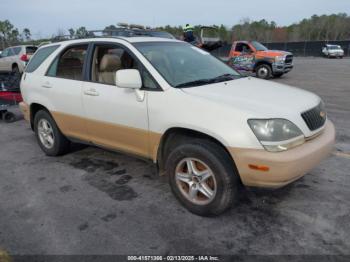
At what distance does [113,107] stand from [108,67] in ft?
2.21

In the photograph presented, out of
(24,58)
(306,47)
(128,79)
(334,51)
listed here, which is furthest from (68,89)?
(306,47)

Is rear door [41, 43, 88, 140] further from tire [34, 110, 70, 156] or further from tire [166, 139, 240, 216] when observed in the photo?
tire [166, 139, 240, 216]

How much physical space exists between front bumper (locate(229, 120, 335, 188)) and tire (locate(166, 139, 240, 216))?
0.14m

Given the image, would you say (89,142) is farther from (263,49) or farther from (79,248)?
(263,49)

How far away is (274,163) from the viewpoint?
277cm

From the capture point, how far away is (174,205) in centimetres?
354

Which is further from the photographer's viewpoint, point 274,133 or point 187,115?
point 187,115

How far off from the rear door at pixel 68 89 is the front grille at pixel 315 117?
2677mm

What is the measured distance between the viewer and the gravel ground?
9.37 feet

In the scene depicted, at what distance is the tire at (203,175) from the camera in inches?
119

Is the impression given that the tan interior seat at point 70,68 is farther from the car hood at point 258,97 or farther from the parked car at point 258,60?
the parked car at point 258,60

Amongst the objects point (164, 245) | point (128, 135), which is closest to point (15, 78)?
point (128, 135)

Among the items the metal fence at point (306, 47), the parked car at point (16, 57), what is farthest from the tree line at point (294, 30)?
the parked car at point (16, 57)

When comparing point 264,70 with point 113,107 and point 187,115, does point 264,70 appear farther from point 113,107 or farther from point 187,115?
point 187,115
